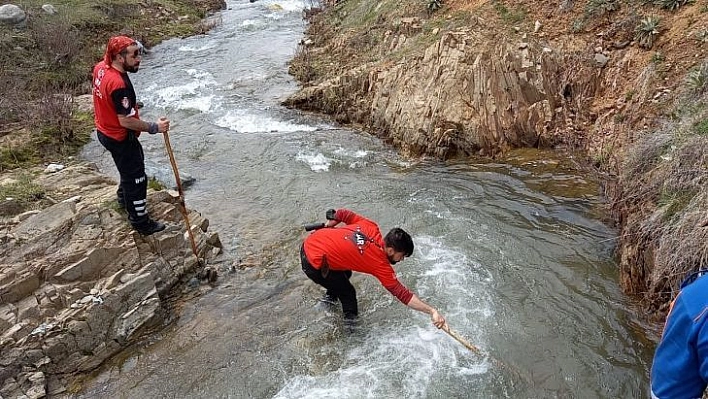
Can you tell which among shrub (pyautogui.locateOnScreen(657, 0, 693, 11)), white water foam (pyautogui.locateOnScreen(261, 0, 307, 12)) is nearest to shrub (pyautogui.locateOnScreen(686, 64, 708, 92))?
shrub (pyautogui.locateOnScreen(657, 0, 693, 11))

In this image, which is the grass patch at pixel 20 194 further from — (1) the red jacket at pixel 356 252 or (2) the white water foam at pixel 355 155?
(2) the white water foam at pixel 355 155

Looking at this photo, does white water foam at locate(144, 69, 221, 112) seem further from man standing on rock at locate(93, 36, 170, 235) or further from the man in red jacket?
the man in red jacket

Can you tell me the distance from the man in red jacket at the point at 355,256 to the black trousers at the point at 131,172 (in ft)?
7.45

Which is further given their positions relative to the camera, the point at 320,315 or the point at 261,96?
the point at 261,96

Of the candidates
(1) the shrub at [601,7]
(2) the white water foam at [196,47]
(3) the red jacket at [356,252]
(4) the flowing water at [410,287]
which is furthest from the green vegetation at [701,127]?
(2) the white water foam at [196,47]

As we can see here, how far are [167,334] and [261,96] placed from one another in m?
10.0

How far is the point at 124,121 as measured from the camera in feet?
18.8

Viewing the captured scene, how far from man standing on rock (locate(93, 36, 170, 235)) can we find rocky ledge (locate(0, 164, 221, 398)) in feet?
1.07

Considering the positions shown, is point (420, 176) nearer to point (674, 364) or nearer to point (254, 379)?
point (254, 379)

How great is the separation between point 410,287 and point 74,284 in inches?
160

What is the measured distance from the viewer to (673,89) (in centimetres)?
894

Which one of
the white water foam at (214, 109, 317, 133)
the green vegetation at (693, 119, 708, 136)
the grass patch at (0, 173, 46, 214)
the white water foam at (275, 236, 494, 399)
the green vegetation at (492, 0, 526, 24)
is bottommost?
the white water foam at (275, 236, 494, 399)

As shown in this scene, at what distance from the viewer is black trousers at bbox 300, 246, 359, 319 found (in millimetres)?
5617

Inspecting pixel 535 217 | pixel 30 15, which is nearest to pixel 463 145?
pixel 535 217
